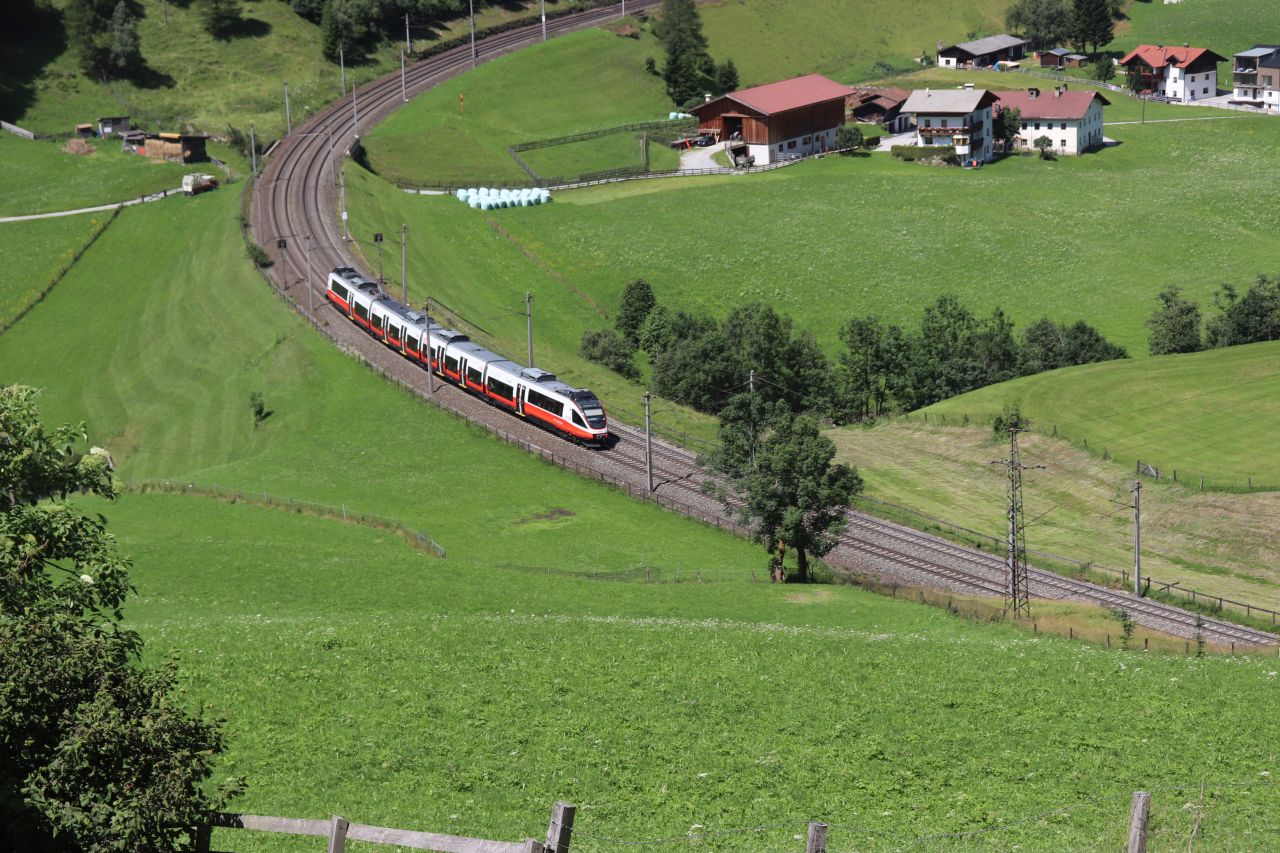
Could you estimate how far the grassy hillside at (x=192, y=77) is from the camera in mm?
169125

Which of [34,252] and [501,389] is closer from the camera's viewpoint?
[501,389]

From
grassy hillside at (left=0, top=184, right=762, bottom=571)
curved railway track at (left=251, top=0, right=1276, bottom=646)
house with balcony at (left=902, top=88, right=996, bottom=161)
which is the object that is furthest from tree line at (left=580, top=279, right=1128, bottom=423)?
house with balcony at (left=902, top=88, right=996, bottom=161)

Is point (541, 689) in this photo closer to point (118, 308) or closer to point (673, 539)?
point (673, 539)

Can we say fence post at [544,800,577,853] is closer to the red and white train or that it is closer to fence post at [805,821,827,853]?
fence post at [805,821,827,853]

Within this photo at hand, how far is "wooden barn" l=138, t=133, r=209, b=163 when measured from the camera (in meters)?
156

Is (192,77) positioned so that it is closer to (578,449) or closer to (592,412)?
(578,449)

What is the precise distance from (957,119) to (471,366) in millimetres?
102936

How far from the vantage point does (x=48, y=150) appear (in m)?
160

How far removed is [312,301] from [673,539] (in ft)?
147

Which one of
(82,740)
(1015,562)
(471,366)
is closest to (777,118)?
(471,366)

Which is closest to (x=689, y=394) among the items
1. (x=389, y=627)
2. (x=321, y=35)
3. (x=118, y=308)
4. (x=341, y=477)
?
(x=341, y=477)

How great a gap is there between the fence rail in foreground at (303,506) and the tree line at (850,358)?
41.5 m

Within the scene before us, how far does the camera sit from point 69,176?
152875 mm

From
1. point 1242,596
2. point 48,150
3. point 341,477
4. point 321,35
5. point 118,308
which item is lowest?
point 1242,596
